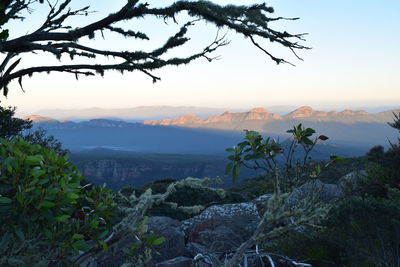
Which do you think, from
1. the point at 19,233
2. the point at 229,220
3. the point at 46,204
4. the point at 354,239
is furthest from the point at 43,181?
the point at 229,220

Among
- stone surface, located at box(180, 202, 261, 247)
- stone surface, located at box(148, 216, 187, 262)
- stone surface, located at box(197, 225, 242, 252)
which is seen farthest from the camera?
stone surface, located at box(180, 202, 261, 247)

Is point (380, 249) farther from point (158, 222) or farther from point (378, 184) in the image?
point (378, 184)

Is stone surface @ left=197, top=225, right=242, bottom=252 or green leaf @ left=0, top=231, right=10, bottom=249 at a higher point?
green leaf @ left=0, top=231, right=10, bottom=249

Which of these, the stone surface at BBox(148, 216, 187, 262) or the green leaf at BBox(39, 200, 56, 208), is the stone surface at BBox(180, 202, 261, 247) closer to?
the stone surface at BBox(148, 216, 187, 262)

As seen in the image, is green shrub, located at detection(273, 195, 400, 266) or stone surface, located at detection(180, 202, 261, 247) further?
stone surface, located at detection(180, 202, 261, 247)

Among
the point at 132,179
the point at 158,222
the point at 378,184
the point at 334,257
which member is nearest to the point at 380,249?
the point at 334,257

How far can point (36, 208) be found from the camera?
9.50 ft

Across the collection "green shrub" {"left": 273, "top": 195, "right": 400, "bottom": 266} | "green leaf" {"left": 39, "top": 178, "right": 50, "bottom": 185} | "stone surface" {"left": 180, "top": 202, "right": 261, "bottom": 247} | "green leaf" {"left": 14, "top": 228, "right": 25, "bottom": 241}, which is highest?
"green leaf" {"left": 39, "top": 178, "right": 50, "bottom": 185}

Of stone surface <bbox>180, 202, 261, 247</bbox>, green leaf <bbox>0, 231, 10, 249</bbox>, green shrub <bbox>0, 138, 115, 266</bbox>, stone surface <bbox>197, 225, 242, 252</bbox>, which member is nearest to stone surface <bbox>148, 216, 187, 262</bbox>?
stone surface <bbox>197, 225, 242, 252</bbox>

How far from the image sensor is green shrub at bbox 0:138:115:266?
2873mm

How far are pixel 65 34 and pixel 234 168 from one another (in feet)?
28.0

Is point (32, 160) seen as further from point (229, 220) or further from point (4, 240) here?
point (229, 220)

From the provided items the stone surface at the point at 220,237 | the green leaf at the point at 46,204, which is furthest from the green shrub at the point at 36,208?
the stone surface at the point at 220,237

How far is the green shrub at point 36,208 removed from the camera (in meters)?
2.87
